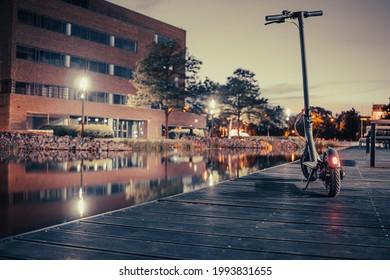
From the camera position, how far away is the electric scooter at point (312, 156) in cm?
648

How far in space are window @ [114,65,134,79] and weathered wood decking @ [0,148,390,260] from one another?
47.6m

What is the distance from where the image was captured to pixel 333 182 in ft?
21.7

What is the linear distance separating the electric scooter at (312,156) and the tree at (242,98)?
4507 centimetres

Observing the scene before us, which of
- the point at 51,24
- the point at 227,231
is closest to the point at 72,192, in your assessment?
the point at 227,231

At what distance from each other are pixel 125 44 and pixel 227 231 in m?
52.1

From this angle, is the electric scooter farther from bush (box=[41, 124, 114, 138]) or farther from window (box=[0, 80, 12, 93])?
window (box=[0, 80, 12, 93])

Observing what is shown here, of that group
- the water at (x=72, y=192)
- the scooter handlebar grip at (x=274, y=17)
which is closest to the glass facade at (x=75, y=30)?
the water at (x=72, y=192)

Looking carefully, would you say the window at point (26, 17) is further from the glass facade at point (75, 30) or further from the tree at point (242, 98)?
the tree at point (242, 98)

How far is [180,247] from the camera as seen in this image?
360 cm

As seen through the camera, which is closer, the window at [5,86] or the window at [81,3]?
the window at [5,86]

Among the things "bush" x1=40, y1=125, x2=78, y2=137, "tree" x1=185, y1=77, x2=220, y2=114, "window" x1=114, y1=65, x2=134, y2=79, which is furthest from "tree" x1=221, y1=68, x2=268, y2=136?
"bush" x1=40, y1=125, x2=78, y2=137

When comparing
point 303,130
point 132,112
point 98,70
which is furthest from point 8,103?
point 303,130

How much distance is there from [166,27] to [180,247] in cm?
6058

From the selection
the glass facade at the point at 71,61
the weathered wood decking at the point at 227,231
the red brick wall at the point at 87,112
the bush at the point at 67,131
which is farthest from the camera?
the glass facade at the point at 71,61
